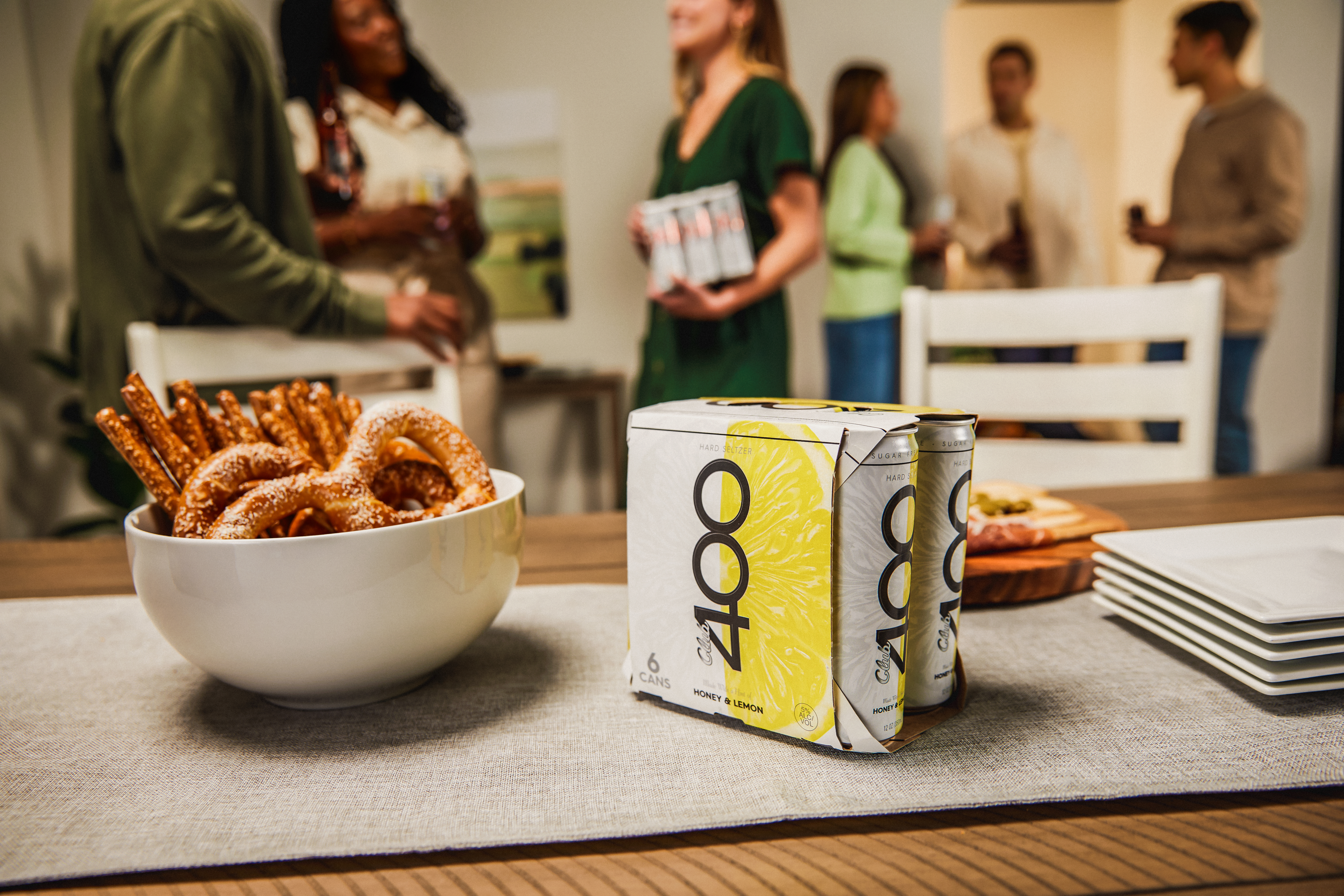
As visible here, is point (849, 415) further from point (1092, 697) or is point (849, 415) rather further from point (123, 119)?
point (123, 119)

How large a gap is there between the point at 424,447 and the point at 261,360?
2.41 ft

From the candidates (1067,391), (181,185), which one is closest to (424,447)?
(1067,391)

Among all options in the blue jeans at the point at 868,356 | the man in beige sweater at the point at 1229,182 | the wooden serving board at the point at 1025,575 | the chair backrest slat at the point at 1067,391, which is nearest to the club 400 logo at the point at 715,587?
the wooden serving board at the point at 1025,575

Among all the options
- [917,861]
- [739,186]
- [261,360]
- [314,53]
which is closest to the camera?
[917,861]

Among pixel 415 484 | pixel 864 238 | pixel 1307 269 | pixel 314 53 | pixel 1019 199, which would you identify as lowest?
pixel 415 484

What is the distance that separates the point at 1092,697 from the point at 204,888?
41 centimetres

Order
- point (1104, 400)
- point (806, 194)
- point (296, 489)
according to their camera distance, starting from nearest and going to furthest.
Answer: point (296, 489) → point (1104, 400) → point (806, 194)

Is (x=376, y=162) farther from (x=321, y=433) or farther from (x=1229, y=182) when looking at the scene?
(x=1229, y=182)

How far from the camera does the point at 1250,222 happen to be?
265 cm

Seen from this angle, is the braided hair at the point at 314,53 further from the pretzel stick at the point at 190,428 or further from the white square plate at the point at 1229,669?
the white square plate at the point at 1229,669

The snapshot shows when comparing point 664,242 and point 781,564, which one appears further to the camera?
point 664,242

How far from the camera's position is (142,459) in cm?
40

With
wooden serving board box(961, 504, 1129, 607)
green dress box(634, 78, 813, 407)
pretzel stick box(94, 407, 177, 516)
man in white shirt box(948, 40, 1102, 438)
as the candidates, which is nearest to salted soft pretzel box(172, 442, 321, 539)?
pretzel stick box(94, 407, 177, 516)

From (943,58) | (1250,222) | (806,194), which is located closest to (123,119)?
(806,194)
